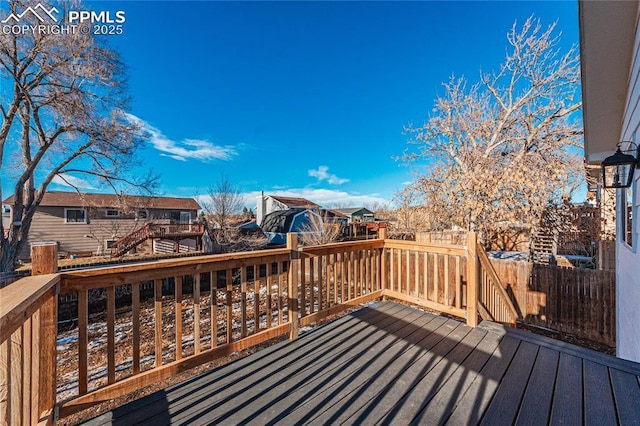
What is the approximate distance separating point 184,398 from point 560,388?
2.53 meters

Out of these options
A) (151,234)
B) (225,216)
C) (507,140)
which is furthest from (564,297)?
(151,234)

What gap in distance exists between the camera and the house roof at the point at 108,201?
10500mm

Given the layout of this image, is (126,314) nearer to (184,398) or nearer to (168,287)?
(168,287)

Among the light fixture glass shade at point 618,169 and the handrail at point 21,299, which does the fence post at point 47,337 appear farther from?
the light fixture glass shade at point 618,169

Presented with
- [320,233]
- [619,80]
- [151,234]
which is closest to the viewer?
[619,80]

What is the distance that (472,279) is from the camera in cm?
284

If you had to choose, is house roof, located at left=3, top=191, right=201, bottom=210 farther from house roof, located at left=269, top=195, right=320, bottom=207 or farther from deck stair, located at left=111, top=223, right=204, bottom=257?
house roof, located at left=269, top=195, right=320, bottom=207

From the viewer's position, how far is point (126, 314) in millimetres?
6746

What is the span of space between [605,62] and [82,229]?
20.8 metres

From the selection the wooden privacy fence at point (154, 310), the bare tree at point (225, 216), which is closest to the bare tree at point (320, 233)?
the bare tree at point (225, 216)

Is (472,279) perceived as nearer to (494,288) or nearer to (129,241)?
(494,288)

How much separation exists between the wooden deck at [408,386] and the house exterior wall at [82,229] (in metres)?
15.3

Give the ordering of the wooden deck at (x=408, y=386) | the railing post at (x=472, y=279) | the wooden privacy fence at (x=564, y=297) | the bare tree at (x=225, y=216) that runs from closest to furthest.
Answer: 1. the wooden deck at (x=408, y=386)
2. the railing post at (x=472, y=279)
3. the wooden privacy fence at (x=564, y=297)
4. the bare tree at (x=225, y=216)

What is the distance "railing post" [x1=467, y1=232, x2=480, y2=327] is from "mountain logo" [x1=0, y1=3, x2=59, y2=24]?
971cm
